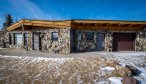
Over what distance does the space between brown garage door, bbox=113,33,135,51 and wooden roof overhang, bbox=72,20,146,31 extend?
2.78 ft

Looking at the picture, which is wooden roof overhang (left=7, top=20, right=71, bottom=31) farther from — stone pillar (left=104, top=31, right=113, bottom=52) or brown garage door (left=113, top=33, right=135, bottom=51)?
brown garage door (left=113, top=33, right=135, bottom=51)

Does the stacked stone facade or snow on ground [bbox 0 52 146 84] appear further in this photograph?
the stacked stone facade

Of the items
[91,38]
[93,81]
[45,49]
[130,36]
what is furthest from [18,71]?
[130,36]

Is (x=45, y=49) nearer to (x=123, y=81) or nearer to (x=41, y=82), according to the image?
(x=41, y=82)

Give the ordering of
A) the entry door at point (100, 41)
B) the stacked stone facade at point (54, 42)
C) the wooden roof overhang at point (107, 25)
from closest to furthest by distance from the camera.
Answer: the stacked stone facade at point (54, 42), the wooden roof overhang at point (107, 25), the entry door at point (100, 41)

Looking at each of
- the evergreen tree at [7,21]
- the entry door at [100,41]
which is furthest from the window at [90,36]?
the evergreen tree at [7,21]

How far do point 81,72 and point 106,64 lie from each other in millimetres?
2270

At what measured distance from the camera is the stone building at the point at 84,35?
14.1 m

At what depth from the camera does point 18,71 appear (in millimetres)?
7699

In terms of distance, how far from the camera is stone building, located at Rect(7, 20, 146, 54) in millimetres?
14055

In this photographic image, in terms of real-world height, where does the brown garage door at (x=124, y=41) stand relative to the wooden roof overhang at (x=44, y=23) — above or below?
below

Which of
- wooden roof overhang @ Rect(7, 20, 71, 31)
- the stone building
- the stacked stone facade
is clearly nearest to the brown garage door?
the stone building

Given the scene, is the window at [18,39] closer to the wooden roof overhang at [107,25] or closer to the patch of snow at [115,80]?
the wooden roof overhang at [107,25]

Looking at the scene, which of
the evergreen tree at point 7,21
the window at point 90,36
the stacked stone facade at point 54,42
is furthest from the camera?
the evergreen tree at point 7,21
